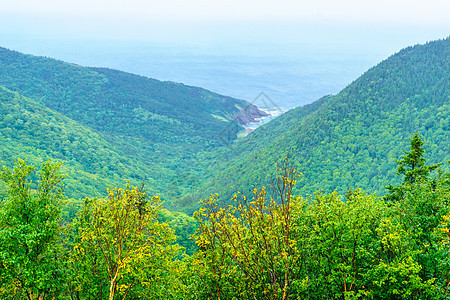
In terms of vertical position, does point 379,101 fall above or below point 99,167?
above

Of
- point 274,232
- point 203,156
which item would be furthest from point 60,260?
point 203,156

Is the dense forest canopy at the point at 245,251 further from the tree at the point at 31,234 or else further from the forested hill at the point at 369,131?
the forested hill at the point at 369,131

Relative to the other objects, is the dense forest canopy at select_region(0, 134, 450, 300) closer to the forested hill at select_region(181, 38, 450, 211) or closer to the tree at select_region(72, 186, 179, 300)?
the tree at select_region(72, 186, 179, 300)

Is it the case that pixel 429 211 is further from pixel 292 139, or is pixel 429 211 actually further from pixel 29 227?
pixel 292 139

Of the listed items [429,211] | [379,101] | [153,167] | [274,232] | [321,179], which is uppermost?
[379,101]

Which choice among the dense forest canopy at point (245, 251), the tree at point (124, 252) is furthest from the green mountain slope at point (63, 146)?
A: the dense forest canopy at point (245, 251)
